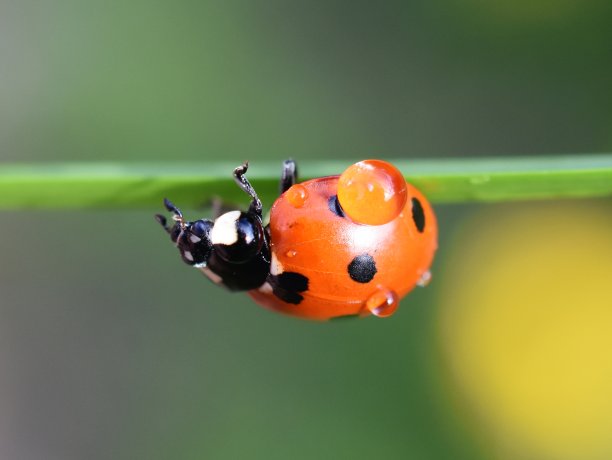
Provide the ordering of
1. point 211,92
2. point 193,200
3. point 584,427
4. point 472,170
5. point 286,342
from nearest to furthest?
1. point 472,170
2. point 193,200
3. point 584,427
4. point 286,342
5. point 211,92

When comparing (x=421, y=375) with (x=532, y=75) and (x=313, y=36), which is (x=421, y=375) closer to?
(x=532, y=75)

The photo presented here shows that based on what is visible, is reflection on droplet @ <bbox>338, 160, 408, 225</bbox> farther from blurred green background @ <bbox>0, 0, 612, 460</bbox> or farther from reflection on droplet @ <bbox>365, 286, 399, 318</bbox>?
blurred green background @ <bbox>0, 0, 612, 460</bbox>

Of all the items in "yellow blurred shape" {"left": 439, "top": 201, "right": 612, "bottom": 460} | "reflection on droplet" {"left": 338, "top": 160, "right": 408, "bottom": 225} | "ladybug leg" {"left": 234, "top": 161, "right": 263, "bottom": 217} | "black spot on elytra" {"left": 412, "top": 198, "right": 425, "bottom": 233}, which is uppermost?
"yellow blurred shape" {"left": 439, "top": 201, "right": 612, "bottom": 460}

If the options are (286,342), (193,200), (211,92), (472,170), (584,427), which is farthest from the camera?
(211,92)

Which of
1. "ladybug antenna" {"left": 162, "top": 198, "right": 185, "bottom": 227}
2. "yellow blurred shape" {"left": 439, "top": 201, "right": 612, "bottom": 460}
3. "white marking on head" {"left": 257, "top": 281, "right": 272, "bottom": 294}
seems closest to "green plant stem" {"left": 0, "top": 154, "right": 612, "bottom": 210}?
"ladybug antenna" {"left": 162, "top": 198, "right": 185, "bottom": 227}

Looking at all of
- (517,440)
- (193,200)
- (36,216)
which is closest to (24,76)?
(36,216)

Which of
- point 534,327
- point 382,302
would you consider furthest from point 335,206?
point 534,327

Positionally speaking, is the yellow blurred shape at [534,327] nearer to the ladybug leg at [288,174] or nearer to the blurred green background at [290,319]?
the blurred green background at [290,319]
